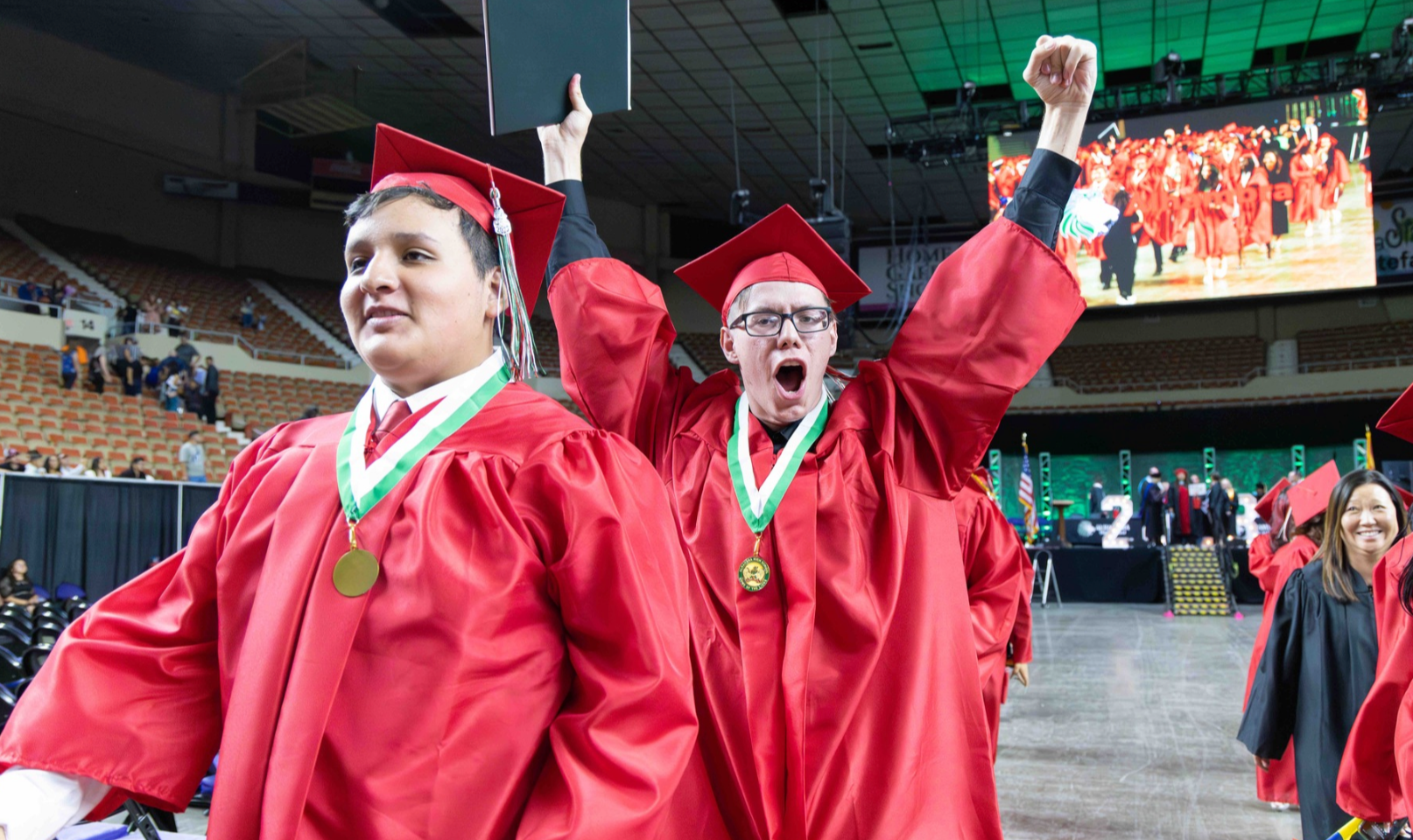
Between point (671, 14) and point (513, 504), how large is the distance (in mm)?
12221

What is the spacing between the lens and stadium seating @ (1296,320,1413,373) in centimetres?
1992

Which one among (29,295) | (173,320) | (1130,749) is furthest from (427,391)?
(173,320)

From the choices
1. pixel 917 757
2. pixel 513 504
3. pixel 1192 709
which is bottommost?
pixel 1192 709

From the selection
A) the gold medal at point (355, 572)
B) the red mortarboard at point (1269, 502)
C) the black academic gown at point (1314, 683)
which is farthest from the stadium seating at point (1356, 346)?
the gold medal at point (355, 572)

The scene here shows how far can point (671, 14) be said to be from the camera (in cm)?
1238

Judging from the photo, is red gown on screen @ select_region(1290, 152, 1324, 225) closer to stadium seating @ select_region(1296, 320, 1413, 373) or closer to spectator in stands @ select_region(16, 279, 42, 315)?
stadium seating @ select_region(1296, 320, 1413, 373)

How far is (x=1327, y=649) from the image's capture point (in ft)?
11.8

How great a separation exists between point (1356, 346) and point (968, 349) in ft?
73.7

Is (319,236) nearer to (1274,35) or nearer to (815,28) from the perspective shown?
(815,28)

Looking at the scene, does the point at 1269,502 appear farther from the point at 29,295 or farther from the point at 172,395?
the point at 29,295

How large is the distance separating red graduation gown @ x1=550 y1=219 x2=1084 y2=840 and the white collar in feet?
2.22

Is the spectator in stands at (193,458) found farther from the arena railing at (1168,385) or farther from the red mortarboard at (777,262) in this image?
the arena railing at (1168,385)

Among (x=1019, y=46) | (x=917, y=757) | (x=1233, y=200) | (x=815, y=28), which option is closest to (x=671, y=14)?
(x=815, y=28)

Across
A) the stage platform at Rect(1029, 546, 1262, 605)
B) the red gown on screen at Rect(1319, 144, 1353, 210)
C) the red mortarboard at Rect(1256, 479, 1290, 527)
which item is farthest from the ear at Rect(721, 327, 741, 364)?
the stage platform at Rect(1029, 546, 1262, 605)
